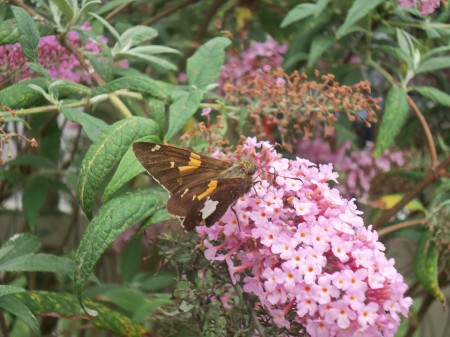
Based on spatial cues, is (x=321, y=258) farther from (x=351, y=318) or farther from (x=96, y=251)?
(x=96, y=251)

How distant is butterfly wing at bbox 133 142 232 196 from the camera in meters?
0.86

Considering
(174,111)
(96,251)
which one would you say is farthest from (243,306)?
(174,111)

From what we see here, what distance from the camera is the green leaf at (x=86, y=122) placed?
1.02 meters

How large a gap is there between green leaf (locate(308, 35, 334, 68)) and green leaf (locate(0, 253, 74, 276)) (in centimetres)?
60

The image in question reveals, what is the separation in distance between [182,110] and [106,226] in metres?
0.24

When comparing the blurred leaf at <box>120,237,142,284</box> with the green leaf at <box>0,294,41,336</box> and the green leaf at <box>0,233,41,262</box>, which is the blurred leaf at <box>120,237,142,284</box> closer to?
the green leaf at <box>0,233,41,262</box>

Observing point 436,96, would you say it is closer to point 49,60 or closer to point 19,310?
point 49,60

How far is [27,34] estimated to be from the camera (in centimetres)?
101

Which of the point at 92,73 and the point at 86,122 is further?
the point at 92,73

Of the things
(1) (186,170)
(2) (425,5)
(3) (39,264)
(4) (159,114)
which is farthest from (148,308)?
(2) (425,5)

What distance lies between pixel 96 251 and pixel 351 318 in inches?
12.3

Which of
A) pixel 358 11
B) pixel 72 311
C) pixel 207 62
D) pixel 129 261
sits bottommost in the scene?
pixel 129 261

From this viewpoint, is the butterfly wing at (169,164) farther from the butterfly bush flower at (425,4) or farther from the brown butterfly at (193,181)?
the butterfly bush flower at (425,4)

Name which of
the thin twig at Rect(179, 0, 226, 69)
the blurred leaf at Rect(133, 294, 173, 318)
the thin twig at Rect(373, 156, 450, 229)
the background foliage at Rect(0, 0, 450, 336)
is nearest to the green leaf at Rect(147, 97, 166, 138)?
the background foliage at Rect(0, 0, 450, 336)
